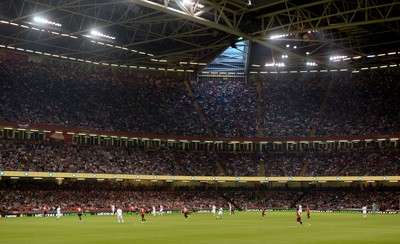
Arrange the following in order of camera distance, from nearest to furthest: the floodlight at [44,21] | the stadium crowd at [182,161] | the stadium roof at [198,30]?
the stadium roof at [198,30]
the floodlight at [44,21]
the stadium crowd at [182,161]

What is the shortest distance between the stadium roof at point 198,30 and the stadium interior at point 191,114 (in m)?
0.37

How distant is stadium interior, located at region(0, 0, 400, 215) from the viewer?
67.2 meters

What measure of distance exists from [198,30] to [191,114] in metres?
32.6

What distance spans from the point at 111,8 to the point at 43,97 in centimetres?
2585

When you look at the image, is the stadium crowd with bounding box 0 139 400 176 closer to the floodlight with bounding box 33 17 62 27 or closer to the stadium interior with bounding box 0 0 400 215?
the stadium interior with bounding box 0 0 400 215

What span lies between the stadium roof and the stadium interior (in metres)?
0.37

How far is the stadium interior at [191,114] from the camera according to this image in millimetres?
67250

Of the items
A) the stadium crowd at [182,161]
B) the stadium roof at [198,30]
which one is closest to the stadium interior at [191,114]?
the stadium crowd at [182,161]

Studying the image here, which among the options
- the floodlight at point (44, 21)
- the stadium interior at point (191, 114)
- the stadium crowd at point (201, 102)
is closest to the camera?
the floodlight at point (44, 21)

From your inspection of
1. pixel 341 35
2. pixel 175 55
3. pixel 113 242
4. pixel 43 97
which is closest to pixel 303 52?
pixel 341 35

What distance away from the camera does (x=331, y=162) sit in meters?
83.1

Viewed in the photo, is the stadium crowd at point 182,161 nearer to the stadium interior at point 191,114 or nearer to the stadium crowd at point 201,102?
the stadium interior at point 191,114

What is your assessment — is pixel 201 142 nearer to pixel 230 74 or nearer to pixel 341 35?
pixel 230 74

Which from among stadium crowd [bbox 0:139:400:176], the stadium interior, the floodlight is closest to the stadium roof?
the floodlight
